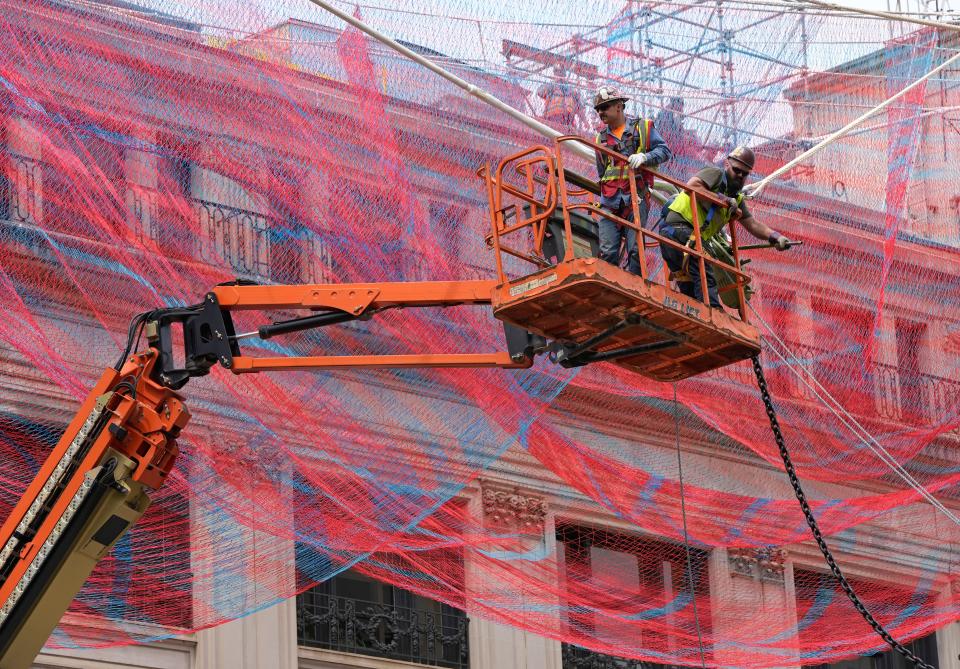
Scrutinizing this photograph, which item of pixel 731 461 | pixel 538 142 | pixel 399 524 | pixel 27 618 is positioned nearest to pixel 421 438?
pixel 399 524

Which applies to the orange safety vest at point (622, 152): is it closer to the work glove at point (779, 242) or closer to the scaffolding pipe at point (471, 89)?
the work glove at point (779, 242)

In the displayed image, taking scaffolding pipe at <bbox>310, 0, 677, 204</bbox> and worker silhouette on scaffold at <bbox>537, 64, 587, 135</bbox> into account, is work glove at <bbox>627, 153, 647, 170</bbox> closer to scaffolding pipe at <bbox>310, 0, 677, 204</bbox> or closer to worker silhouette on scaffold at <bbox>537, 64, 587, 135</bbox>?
scaffolding pipe at <bbox>310, 0, 677, 204</bbox>

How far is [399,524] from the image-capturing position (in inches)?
993

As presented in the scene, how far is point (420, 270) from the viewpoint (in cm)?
2494

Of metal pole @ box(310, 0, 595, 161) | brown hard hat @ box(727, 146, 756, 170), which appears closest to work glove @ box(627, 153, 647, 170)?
brown hard hat @ box(727, 146, 756, 170)

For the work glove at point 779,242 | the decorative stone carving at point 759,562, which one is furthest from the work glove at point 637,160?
the decorative stone carving at point 759,562

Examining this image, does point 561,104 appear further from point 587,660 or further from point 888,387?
point 587,660

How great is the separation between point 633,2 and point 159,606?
25.1 feet

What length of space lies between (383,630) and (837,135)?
986 cm

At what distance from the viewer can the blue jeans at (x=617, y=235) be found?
2106 centimetres

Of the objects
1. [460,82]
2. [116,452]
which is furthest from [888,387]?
[116,452]

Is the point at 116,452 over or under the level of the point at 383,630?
under

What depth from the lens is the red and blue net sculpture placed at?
24250 millimetres

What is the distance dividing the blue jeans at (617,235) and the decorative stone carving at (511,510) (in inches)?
529
